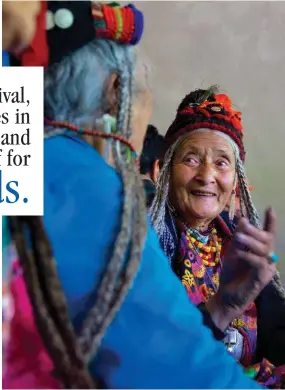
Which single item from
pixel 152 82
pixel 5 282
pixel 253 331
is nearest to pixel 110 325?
pixel 5 282

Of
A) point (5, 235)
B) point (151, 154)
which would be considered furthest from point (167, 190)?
point (5, 235)

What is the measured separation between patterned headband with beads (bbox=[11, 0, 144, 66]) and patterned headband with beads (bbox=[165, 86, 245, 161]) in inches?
27.1

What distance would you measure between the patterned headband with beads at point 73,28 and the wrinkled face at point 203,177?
2.23 ft

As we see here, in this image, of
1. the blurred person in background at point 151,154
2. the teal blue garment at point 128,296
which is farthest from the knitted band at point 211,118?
the teal blue garment at point 128,296

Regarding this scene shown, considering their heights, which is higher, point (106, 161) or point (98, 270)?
point (106, 161)

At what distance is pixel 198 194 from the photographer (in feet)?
4.27

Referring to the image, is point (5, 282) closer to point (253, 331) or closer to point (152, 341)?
point (152, 341)

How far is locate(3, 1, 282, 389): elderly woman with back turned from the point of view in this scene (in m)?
0.58

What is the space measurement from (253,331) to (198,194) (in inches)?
14.9

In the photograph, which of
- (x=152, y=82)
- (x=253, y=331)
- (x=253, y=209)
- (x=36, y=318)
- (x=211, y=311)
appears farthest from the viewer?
(x=253, y=209)

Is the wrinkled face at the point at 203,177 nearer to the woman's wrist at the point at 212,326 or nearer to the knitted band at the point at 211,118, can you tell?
the knitted band at the point at 211,118

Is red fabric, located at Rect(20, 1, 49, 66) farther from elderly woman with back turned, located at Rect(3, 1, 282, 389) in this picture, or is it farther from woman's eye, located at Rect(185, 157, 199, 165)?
woman's eye, located at Rect(185, 157, 199, 165)

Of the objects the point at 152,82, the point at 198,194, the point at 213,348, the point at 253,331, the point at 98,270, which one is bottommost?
the point at 253,331

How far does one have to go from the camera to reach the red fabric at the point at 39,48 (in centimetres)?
60
